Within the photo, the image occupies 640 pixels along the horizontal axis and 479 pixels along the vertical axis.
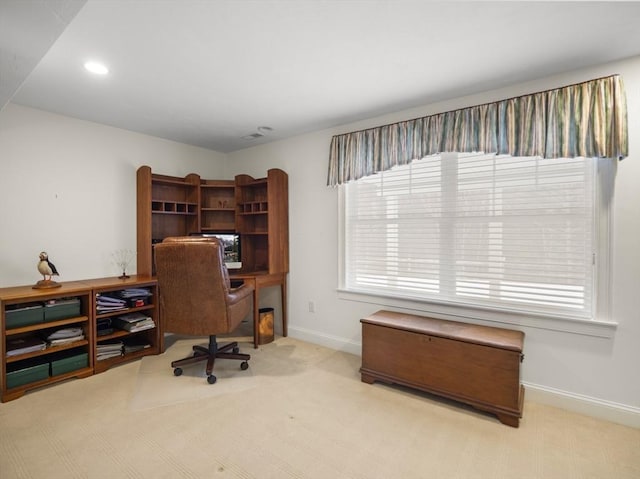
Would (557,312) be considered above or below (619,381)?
above

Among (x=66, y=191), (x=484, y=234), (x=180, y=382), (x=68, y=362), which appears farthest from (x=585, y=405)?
(x=66, y=191)

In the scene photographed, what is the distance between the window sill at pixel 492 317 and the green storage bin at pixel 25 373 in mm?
2627

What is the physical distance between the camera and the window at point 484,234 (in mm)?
2195

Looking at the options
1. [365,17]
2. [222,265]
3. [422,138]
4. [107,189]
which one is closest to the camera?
[365,17]

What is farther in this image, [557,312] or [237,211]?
[237,211]

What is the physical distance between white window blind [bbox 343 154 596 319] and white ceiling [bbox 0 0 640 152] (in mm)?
676

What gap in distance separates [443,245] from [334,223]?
45.5 inches

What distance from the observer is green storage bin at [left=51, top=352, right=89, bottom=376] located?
2.53 m

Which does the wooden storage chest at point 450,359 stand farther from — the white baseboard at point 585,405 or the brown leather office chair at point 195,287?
the brown leather office chair at point 195,287

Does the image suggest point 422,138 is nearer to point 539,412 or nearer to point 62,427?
point 539,412

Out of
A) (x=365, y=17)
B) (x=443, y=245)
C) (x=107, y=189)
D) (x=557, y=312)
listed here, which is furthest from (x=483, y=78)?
(x=107, y=189)

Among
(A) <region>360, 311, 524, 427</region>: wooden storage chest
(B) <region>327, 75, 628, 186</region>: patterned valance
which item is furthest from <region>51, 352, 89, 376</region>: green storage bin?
(B) <region>327, 75, 628, 186</region>: patterned valance

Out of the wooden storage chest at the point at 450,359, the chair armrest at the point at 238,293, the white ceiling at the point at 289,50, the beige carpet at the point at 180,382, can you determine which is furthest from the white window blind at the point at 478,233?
the beige carpet at the point at 180,382

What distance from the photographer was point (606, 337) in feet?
6.86
